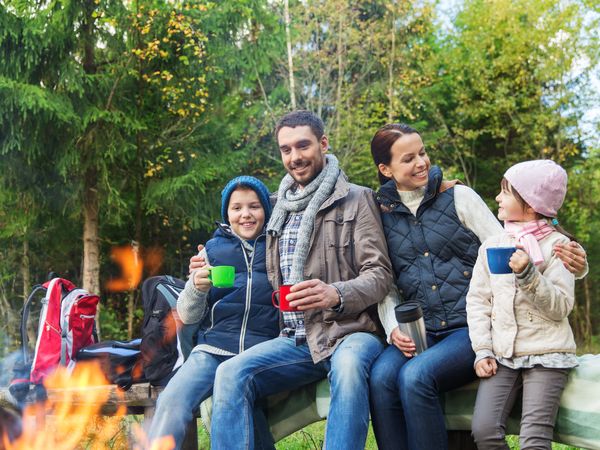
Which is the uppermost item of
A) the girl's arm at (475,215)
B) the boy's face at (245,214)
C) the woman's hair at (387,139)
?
the woman's hair at (387,139)

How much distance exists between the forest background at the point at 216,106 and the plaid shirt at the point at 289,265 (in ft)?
23.0

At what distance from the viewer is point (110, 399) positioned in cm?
394

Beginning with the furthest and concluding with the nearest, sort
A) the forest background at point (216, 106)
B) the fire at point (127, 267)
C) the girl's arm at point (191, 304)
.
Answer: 1. the fire at point (127, 267)
2. the forest background at point (216, 106)
3. the girl's arm at point (191, 304)

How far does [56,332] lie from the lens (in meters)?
4.23

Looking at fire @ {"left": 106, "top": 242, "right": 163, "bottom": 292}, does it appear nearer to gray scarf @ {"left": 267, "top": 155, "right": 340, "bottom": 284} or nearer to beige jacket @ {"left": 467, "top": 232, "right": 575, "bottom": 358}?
gray scarf @ {"left": 267, "top": 155, "right": 340, "bottom": 284}

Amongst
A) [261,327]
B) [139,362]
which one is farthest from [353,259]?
[139,362]

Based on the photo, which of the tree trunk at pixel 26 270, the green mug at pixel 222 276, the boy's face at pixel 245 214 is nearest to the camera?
the green mug at pixel 222 276

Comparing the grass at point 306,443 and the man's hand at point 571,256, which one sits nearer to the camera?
the man's hand at point 571,256

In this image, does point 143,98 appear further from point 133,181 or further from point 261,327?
point 261,327

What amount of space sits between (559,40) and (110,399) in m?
14.9

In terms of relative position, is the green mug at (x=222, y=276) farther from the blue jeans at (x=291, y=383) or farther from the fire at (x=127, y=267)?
the fire at (x=127, y=267)

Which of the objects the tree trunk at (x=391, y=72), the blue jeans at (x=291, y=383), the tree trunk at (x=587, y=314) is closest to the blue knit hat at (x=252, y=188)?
the blue jeans at (x=291, y=383)

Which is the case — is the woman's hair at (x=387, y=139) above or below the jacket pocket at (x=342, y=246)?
above

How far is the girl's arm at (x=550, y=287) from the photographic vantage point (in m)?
2.68
